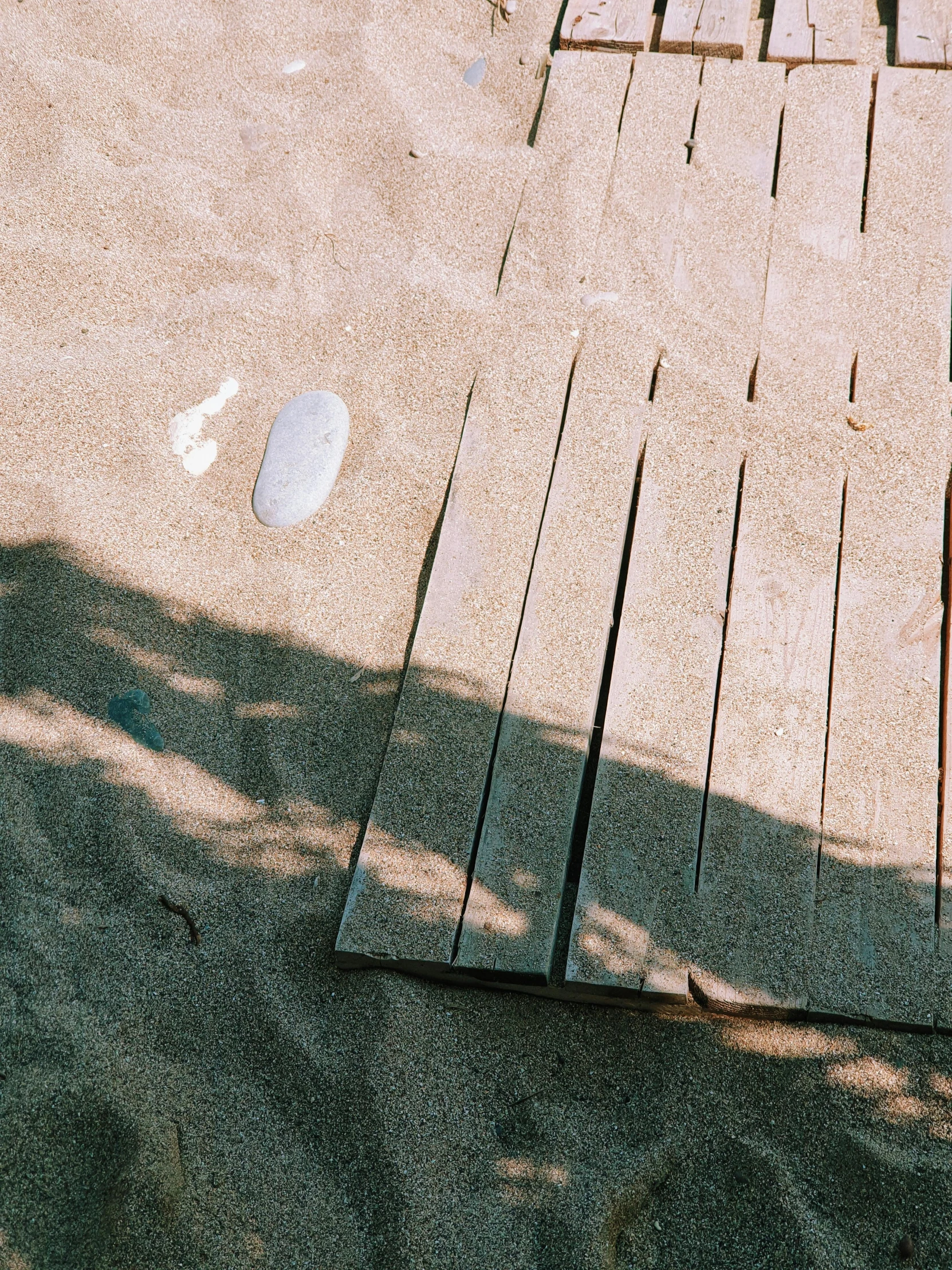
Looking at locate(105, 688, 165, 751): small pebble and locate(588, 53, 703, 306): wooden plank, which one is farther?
locate(588, 53, 703, 306): wooden plank

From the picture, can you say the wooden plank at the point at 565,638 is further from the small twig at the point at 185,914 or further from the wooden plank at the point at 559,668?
the small twig at the point at 185,914

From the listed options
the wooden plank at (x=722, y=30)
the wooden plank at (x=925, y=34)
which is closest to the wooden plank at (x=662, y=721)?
the wooden plank at (x=722, y=30)

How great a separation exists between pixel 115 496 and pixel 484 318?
1.23 meters

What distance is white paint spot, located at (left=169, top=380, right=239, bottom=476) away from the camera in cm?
307

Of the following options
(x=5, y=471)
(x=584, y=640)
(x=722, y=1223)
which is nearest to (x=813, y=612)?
(x=584, y=640)

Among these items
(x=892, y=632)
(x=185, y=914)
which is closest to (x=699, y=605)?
(x=892, y=632)

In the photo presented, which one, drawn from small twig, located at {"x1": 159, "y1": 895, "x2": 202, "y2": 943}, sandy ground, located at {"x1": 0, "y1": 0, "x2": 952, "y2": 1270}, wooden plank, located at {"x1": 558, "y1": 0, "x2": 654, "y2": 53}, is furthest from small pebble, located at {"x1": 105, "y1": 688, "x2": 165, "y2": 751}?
wooden plank, located at {"x1": 558, "y1": 0, "x2": 654, "y2": 53}

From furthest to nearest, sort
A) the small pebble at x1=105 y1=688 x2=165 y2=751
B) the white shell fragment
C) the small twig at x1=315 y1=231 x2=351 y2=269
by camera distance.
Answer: the small twig at x1=315 y1=231 x2=351 y2=269 → the white shell fragment → the small pebble at x1=105 y1=688 x2=165 y2=751

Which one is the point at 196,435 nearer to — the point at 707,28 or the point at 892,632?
the point at 892,632

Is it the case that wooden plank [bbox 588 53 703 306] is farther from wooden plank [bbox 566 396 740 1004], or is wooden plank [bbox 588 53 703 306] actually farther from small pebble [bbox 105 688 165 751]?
small pebble [bbox 105 688 165 751]

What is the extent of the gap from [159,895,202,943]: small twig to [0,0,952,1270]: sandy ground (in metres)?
0.02

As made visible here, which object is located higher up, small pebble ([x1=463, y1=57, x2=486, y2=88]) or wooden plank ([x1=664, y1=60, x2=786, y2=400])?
small pebble ([x1=463, y1=57, x2=486, y2=88])

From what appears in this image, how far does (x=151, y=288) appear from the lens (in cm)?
348

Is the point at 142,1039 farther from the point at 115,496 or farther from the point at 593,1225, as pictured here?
the point at 115,496
